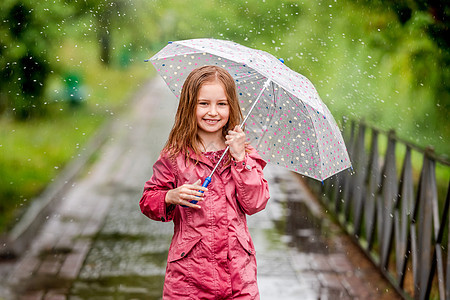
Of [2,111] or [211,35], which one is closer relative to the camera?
[211,35]

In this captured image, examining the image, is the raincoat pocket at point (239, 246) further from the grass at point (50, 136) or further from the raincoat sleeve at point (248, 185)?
the grass at point (50, 136)

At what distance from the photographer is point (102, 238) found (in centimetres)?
666

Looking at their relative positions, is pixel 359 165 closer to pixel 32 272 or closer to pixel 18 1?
pixel 32 272

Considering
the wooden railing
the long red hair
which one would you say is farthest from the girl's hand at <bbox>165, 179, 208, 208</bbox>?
the wooden railing

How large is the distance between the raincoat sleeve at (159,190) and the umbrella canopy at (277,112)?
477 mm

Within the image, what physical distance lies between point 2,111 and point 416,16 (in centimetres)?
671

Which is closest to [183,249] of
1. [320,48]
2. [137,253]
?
[137,253]

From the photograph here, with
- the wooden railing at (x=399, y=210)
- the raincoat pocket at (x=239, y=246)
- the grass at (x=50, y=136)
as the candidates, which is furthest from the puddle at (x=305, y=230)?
the raincoat pocket at (x=239, y=246)

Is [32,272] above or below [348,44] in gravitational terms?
below

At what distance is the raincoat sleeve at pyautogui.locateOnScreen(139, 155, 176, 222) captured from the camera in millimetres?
2574

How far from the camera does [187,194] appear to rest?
7.94 feet

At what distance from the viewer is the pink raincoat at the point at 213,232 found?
2557 mm

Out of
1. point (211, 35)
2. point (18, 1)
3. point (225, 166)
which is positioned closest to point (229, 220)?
point (225, 166)

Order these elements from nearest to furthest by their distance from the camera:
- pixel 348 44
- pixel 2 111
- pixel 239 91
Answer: pixel 239 91 < pixel 348 44 < pixel 2 111
